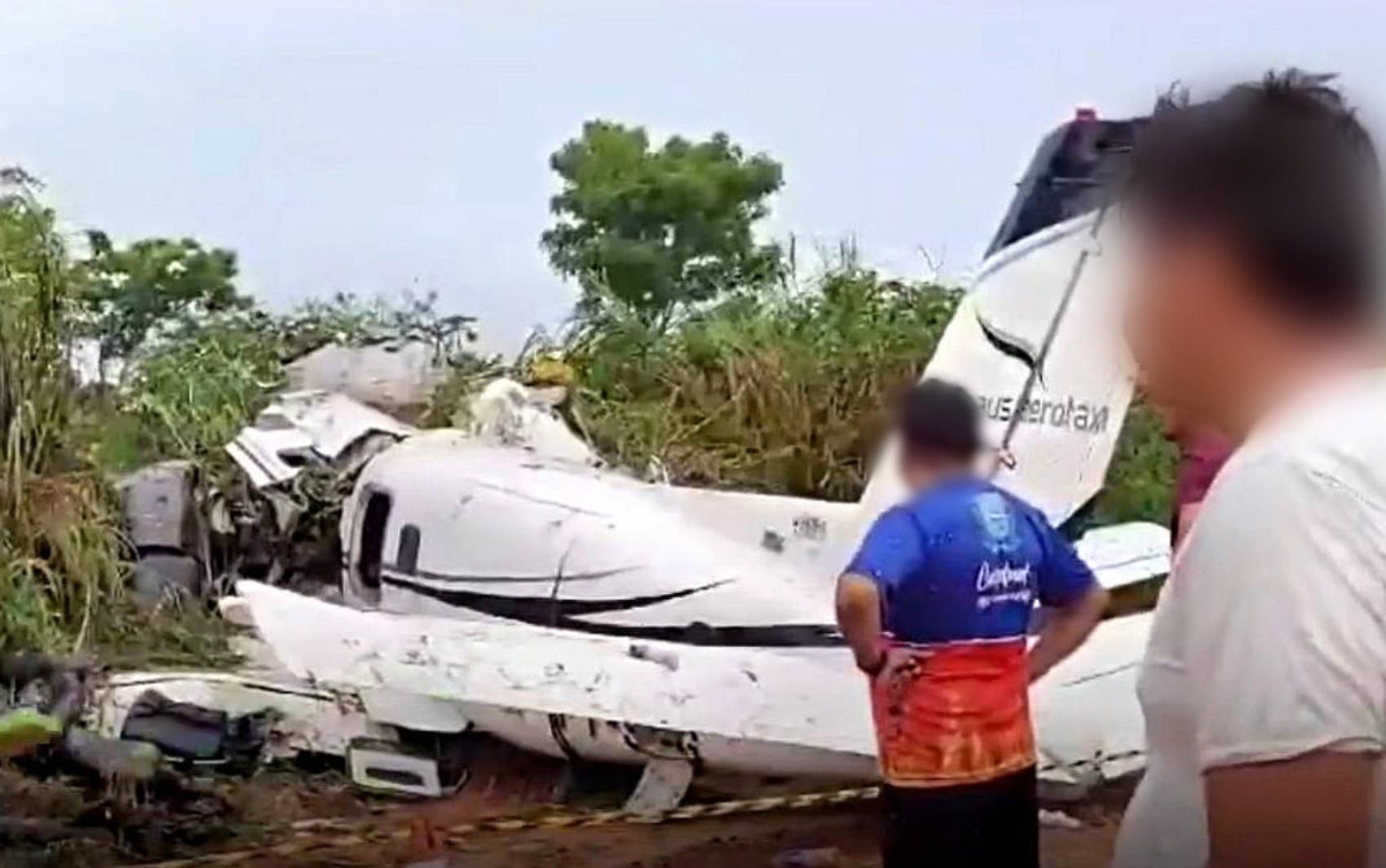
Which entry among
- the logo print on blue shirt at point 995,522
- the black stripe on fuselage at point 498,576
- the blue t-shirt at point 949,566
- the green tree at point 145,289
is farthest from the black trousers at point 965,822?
the green tree at point 145,289

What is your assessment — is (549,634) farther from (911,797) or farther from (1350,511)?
(1350,511)

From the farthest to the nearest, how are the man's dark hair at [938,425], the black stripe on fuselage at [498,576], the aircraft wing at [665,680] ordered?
the black stripe on fuselage at [498,576], the aircraft wing at [665,680], the man's dark hair at [938,425]

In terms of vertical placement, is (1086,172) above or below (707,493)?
above

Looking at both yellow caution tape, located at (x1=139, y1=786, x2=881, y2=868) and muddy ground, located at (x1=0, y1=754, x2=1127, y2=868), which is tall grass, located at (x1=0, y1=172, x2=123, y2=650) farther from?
yellow caution tape, located at (x1=139, y1=786, x2=881, y2=868)

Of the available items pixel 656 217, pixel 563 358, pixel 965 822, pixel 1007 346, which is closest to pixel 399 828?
pixel 1007 346

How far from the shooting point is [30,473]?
699 centimetres

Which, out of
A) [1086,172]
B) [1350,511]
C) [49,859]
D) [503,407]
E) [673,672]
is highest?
[1086,172]

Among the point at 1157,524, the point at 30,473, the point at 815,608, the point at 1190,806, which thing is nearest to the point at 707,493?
the point at 815,608

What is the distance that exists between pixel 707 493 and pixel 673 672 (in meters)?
0.95

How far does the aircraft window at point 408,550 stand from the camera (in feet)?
19.8

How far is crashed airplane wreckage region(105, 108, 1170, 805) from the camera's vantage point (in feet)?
15.7

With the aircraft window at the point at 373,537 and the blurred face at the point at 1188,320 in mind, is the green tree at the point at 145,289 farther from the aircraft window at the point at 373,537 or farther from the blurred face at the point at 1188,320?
the blurred face at the point at 1188,320

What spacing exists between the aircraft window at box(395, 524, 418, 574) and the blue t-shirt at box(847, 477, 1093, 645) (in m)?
3.11

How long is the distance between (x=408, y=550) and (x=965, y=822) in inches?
128
